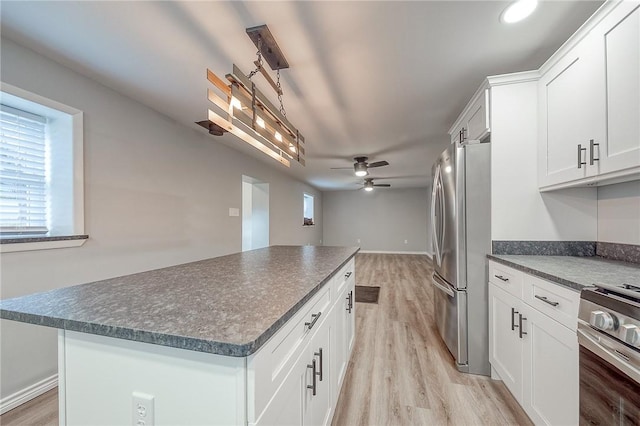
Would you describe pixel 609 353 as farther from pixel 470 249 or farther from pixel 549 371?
pixel 470 249

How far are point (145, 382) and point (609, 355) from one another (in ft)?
4.82

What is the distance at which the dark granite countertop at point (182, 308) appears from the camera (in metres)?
0.65

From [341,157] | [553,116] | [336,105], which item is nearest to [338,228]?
[341,157]

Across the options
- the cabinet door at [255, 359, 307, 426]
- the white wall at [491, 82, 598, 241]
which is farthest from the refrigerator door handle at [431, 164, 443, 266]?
the cabinet door at [255, 359, 307, 426]

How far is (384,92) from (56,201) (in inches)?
109

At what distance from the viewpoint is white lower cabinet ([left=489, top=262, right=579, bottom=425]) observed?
1173 millimetres

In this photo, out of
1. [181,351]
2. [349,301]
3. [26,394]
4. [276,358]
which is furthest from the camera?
[349,301]

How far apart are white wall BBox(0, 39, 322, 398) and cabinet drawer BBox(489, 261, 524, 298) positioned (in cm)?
307

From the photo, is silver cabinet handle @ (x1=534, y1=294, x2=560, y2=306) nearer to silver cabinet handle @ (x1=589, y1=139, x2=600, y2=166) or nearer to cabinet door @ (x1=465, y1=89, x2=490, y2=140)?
silver cabinet handle @ (x1=589, y1=139, x2=600, y2=166)

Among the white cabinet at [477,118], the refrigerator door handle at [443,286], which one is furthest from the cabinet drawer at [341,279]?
the white cabinet at [477,118]

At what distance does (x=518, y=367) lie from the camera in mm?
1589

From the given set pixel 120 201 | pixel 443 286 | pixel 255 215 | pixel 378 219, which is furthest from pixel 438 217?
pixel 378 219

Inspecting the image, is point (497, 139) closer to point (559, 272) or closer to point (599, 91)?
point (599, 91)

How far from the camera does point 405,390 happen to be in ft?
6.10
